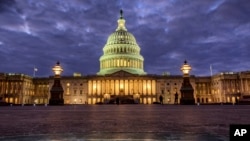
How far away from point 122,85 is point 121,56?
809 inches

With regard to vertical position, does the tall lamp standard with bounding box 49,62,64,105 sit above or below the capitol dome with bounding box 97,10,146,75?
below

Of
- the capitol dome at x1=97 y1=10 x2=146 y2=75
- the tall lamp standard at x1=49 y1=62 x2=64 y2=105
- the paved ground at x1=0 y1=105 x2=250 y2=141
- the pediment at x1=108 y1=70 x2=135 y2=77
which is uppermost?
the capitol dome at x1=97 y1=10 x2=146 y2=75

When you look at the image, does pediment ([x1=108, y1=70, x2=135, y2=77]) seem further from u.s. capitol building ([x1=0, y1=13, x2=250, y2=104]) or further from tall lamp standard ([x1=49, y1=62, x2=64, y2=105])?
tall lamp standard ([x1=49, y1=62, x2=64, y2=105])

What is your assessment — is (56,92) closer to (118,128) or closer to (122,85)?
(118,128)

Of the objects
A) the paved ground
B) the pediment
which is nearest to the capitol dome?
the pediment

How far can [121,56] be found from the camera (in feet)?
462

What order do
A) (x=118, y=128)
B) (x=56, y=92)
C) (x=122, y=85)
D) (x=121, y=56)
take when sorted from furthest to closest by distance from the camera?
(x=121, y=56)
(x=122, y=85)
(x=56, y=92)
(x=118, y=128)

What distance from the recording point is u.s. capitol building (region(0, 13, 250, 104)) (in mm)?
123375

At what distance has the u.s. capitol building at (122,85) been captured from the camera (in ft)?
405

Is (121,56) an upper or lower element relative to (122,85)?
upper

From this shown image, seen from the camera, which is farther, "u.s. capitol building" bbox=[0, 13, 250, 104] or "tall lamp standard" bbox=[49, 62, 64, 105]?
"u.s. capitol building" bbox=[0, 13, 250, 104]

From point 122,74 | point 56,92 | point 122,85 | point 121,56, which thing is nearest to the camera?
point 56,92

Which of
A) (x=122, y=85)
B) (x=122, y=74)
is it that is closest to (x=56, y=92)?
(x=122, y=85)

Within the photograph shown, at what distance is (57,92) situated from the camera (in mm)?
65250
